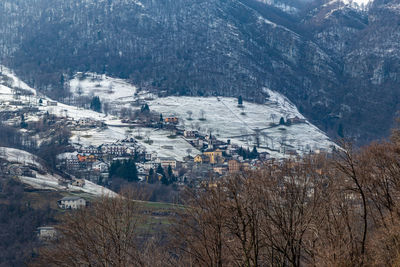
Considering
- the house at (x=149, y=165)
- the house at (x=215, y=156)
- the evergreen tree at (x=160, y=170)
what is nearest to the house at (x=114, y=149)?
the house at (x=149, y=165)

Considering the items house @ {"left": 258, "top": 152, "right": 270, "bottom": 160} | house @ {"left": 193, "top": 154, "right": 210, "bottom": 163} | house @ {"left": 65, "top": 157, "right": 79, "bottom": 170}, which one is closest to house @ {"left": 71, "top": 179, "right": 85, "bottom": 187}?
house @ {"left": 65, "top": 157, "right": 79, "bottom": 170}

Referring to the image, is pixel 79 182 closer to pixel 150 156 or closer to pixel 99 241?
pixel 150 156

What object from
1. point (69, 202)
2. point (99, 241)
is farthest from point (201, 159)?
point (99, 241)

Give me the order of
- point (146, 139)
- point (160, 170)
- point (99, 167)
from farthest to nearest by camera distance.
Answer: point (146, 139), point (99, 167), point (160, 170)

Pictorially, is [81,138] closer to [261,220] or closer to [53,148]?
[53,148]

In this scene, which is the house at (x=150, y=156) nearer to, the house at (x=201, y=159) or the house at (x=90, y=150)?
the house at (x=201, y=159)

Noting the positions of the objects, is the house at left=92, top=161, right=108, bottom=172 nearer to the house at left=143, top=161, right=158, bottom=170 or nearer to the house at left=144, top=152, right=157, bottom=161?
the house at left=143, top=161, right=158, bottom=170
